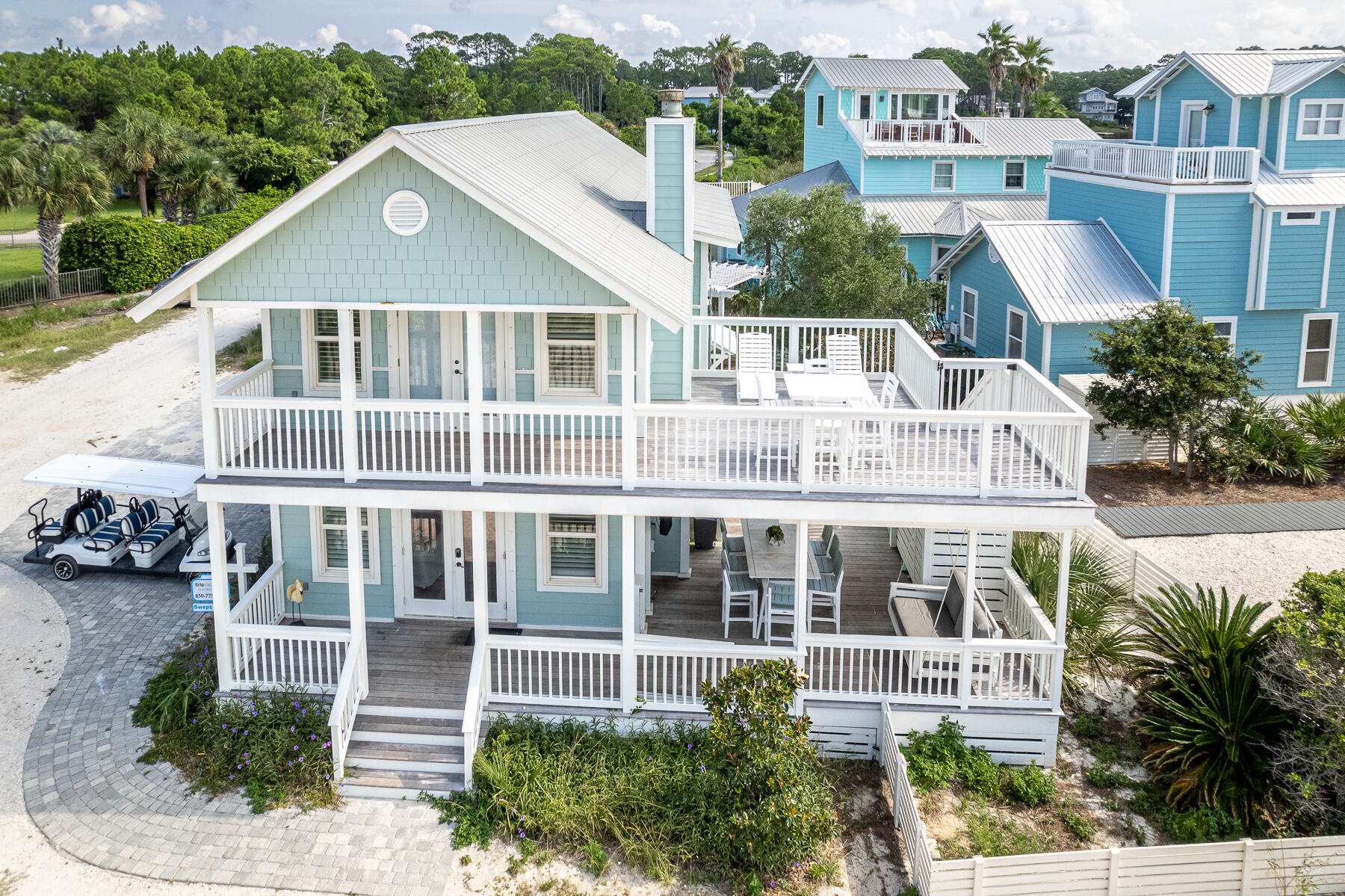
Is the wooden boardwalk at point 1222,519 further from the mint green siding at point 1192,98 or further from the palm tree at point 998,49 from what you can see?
the palm tree at point 998,49

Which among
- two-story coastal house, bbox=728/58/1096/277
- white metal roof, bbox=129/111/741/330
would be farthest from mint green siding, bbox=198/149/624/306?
two-story coastal house, bbox=728/58/1096/277

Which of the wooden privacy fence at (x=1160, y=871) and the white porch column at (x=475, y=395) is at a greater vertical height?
the white porch column at (x=475, y=395)

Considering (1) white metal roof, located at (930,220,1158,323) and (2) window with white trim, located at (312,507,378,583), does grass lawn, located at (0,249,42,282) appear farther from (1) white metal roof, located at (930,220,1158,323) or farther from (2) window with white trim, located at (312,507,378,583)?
(1) white metal roof, located at (930,220,1158,323)

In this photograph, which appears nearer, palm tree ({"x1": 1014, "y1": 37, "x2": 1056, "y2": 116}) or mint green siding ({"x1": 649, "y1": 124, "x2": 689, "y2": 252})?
mint green siding ({"x1": 649, "y1": 124, "x2": 689, "y2": 252})

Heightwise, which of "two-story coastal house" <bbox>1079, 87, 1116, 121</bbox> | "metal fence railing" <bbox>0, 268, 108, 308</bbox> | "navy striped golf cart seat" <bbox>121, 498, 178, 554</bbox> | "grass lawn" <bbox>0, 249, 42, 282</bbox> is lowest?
"navy striped golf cart seat" <bbox>121, 498, 178, 554</bbox>

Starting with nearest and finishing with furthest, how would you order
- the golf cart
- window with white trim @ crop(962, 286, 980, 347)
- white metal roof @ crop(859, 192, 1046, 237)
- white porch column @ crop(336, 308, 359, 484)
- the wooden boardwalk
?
1. white porch column @ crop(336, 308, 359, 484)
2. the golf cart
3. the wooden boardwalk
4. window with white trim @ crop(962, 286, 980, 347)
5. white metal roof @ crop(859, 192, 1046, 237)

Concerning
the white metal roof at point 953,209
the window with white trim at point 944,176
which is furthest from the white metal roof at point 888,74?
the white metal roof at point 953,209

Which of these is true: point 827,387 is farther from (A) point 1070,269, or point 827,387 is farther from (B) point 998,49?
(B) point 998,49
